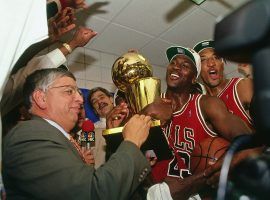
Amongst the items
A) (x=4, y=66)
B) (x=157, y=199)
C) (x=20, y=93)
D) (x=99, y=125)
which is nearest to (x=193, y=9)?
(x=99, y=125)

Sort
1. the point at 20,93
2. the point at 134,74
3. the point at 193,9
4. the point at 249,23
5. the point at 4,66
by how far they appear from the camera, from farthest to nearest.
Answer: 1. the point at 193,9
2. the point at 20,93
3. the point at 134,74
4. the point at 4,66
5. the point at 249,23

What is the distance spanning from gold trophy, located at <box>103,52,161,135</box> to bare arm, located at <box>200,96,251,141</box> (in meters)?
0.38

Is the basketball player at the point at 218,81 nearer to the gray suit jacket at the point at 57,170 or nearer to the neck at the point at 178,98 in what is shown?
the neck at the point at 178,98

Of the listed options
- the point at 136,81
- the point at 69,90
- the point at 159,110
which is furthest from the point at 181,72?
the point at 69,90

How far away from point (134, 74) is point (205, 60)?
1113mm

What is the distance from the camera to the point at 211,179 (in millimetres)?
1373

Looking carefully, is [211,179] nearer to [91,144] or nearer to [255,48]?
[255,48]

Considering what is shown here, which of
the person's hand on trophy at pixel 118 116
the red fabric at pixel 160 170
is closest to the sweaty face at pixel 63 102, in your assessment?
the person's hand on trophy at pixel 118 116

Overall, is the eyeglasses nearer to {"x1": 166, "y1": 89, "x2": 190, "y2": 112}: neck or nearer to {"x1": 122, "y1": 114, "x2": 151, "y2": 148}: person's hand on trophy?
{"x1": 122, "y1": 114, "x2": 151, "y2": 148}: person's hand on trophy

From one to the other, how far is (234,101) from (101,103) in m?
1.38

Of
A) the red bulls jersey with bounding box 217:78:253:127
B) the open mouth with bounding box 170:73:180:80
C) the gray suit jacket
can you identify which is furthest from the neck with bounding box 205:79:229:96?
the gray suit jacket

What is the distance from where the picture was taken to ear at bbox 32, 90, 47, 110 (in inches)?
57.1

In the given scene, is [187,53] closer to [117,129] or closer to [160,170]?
[160,170]

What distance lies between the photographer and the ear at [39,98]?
1.45 metres
